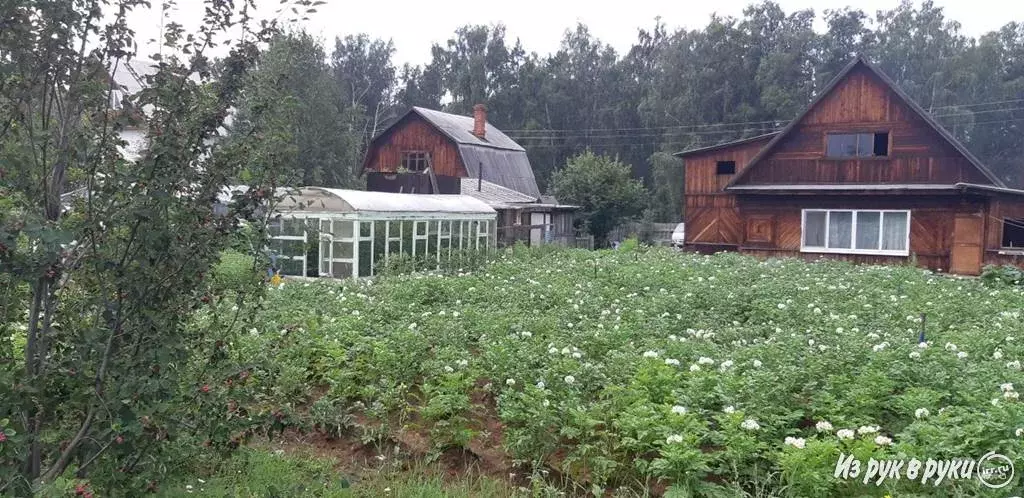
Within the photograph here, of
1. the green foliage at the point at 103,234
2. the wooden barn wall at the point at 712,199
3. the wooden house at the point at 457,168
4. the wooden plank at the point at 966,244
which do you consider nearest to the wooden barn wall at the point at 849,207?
the wooden plank at the point at 966,244

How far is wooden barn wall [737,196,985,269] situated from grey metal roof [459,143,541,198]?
44.7ft

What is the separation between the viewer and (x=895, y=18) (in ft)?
192

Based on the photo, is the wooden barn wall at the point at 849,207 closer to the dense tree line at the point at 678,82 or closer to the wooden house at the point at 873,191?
the wooden house at the point at 873,191

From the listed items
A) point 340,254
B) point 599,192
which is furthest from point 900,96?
point 599,192

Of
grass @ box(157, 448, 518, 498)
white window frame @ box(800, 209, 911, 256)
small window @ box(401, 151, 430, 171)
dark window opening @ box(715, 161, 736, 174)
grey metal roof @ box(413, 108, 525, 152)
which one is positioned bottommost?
grass @ box(157, 448, 518, 498)

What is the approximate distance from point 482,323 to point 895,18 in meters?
59.2

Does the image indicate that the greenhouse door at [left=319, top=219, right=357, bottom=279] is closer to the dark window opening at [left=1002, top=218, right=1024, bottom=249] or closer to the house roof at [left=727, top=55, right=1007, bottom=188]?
the house roof at [left=727, top=55, right=1007, bottom=188]

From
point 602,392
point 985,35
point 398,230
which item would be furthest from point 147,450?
point 985,35

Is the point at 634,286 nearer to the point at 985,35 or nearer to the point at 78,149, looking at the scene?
the point at 78,149

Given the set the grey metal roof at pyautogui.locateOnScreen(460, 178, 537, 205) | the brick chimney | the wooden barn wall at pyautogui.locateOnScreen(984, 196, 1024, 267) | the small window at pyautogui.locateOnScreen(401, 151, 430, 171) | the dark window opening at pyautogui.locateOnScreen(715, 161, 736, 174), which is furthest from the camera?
the brick chimney

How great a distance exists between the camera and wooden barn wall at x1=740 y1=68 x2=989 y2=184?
22094 millimetres

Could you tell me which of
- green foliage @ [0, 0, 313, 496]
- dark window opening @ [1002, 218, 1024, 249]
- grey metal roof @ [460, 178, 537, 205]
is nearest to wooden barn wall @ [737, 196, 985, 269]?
dark window opening @ [1002, 218, 1024, 249]

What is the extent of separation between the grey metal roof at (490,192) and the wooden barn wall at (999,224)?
16.6m

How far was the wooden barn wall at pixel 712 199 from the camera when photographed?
27453 mm
